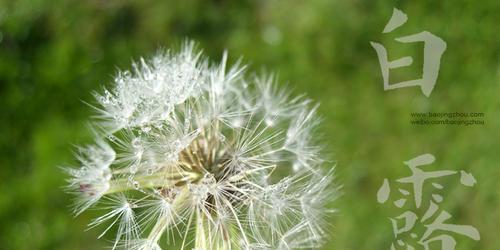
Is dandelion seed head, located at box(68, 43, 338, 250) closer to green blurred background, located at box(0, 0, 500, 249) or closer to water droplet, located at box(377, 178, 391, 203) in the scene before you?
water droplet, located at box(377, 178, 391, 203)

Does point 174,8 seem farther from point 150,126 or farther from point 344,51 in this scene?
point 150,126

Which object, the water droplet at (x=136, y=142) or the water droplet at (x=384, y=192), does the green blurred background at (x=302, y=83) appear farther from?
the water droplet at (x=136, y=142)

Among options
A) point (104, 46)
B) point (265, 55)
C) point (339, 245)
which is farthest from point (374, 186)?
point (104, 46)

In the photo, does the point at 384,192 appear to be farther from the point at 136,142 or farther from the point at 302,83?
the point at 136,142

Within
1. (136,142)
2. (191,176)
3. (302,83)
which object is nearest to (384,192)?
(302,83)

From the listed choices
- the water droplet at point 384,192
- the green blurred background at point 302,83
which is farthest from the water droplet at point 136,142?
the water droplet at point 384,192

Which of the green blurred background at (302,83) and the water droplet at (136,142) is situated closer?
the water droplet at (136,142)
